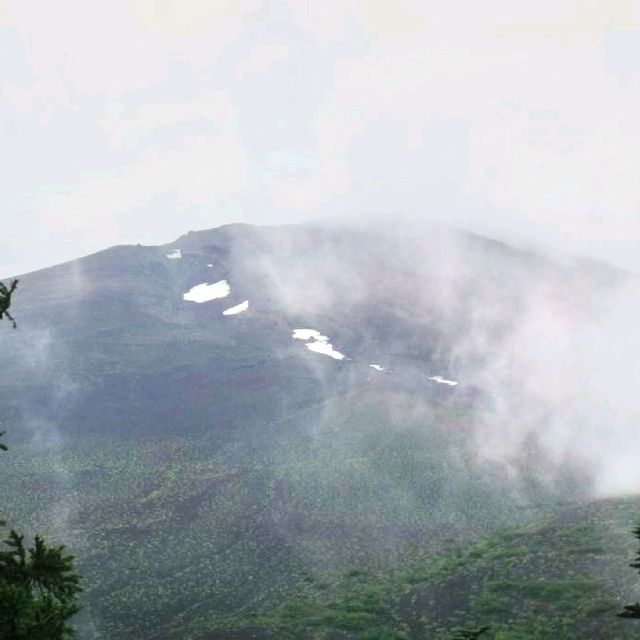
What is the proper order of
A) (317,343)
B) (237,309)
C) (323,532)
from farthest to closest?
(237,309)
(317,343)
(323,532)

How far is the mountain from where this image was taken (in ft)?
156

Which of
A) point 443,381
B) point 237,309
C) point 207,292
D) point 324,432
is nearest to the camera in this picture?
point 324,432

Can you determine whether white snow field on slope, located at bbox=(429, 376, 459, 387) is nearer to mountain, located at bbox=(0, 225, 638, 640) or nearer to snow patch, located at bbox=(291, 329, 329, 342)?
mountain, located at bbox=(0, 225, 638, 640)

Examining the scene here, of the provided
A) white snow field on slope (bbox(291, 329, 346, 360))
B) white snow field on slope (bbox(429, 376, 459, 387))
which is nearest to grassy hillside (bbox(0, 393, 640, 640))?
white snow field on slope (bbox(429, 376, 459, 387))

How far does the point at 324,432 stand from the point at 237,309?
1759 inches

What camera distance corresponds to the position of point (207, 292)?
134 m

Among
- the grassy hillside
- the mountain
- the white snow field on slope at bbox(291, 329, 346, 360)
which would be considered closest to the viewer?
the grassy hillside

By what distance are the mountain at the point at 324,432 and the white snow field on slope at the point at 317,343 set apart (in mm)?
Result: 389

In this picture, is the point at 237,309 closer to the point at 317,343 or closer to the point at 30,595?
the point at 317,343

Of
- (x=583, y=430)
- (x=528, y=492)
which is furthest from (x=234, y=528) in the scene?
(x=583, y=430)

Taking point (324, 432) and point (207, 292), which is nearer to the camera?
point (324, 432)

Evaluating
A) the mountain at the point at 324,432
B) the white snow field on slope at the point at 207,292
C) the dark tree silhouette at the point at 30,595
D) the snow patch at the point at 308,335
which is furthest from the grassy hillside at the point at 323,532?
the white snow field on slope at the point at 207,292

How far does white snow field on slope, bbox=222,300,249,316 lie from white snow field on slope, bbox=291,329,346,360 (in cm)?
1172

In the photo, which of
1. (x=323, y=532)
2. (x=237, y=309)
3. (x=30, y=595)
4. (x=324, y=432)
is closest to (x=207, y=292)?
(x=237, y=309)
